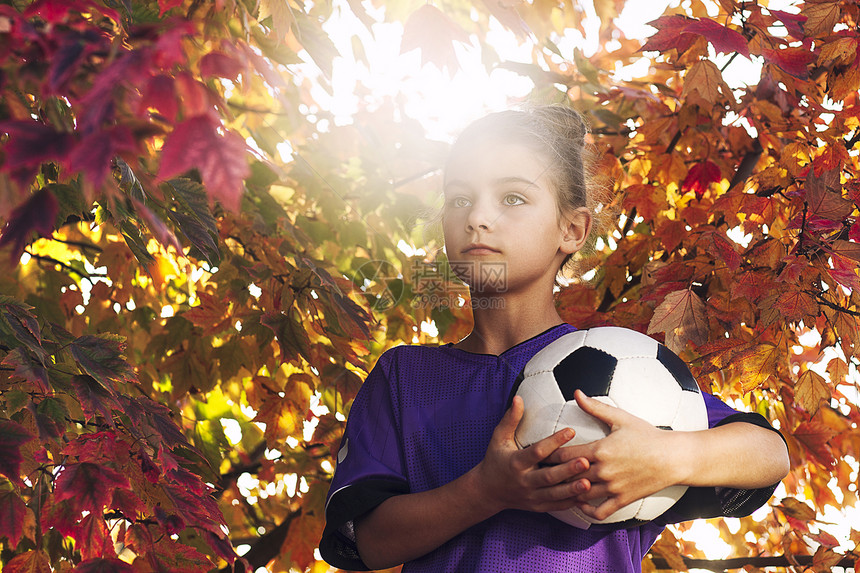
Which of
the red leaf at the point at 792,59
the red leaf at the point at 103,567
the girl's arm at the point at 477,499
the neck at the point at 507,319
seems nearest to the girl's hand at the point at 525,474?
the girl's arm at the point at 477,499

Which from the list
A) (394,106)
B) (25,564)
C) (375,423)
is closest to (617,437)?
(375,423)

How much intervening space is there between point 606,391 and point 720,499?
42 cm

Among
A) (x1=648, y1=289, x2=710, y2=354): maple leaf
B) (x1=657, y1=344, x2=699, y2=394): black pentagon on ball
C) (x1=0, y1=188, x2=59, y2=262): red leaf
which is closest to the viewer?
(x1=0, y1=188, x2=59, y2=262): red leaf

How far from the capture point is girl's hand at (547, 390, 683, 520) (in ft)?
4.86

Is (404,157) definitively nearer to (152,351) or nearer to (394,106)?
(394,106)

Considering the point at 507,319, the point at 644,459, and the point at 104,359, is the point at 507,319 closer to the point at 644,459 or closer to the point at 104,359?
the point at 644,459

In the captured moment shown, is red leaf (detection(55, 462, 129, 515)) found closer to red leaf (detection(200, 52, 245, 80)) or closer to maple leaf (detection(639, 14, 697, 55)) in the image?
red leaf (detection(200, 52, 245, 80))

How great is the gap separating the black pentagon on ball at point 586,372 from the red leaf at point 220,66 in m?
0.94

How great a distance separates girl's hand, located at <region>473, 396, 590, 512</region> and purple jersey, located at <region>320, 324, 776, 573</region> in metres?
0.18

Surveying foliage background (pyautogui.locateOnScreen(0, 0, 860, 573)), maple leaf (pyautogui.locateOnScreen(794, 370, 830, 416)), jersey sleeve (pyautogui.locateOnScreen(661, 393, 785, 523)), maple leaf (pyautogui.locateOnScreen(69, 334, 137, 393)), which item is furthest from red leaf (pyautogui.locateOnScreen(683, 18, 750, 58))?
maple leaf (pyautogui.locateOnScreen(69, 334, 137, 393))

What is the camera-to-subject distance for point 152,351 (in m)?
3.40

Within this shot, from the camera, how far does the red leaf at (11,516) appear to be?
71.8 inches

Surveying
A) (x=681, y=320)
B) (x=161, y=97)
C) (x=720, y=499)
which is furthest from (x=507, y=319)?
(x=161, y=97)

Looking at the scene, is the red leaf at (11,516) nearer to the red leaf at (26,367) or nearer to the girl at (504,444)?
the red leaf at (26,367)
